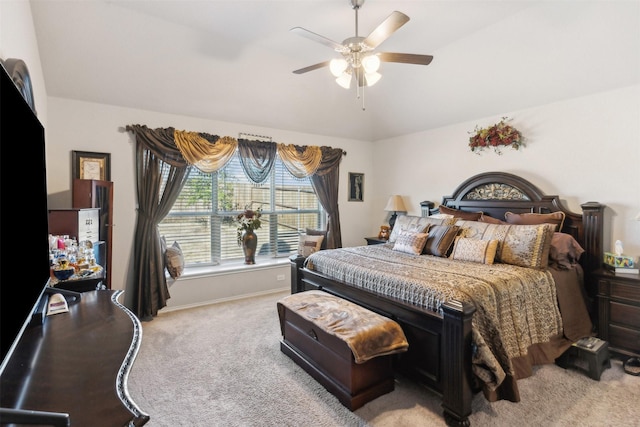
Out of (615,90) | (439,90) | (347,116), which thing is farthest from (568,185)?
(347,116)

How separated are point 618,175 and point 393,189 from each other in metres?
2.92

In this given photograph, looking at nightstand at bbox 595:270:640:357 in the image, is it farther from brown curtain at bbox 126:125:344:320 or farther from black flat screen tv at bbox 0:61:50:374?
brown curtain at bbox 126:125:344:320

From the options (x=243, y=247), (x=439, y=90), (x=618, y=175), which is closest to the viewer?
(x=618, y=175)

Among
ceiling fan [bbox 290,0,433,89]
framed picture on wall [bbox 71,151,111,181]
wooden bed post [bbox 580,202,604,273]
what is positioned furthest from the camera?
framed picture on wall [bbox 71,151,111,181]

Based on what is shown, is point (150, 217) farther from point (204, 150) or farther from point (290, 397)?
point (290, 397)

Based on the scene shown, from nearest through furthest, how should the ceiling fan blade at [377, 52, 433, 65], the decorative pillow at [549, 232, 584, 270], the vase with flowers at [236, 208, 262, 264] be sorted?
the ceiling fan blade at [377, 52, 433, 65], the decorative pillow at [549, 232, 584, 270], the vase with flowers at [236, 208, 262, 264]

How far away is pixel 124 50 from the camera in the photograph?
3.13 meters

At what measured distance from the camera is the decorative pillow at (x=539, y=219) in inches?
127

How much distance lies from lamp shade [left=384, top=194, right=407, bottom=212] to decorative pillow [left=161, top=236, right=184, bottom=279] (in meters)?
3.20

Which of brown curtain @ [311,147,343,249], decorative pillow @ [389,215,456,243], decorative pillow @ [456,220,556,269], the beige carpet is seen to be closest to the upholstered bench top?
the beige carpet

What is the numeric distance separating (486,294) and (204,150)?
3.56 meters

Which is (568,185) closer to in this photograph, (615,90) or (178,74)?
(615,90)

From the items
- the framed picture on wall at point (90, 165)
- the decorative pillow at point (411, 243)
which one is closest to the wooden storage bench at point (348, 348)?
the decorative pillow at point (411, 243)

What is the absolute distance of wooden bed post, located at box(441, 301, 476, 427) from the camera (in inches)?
73.6
